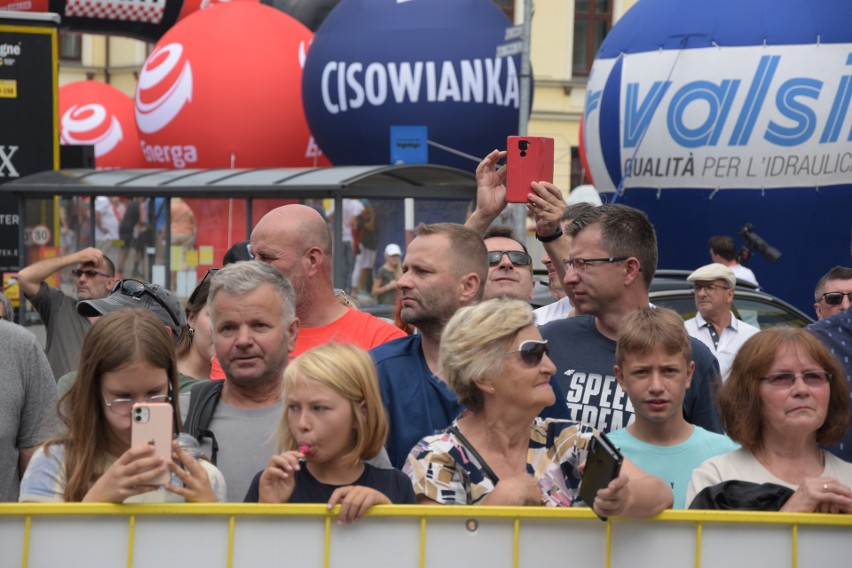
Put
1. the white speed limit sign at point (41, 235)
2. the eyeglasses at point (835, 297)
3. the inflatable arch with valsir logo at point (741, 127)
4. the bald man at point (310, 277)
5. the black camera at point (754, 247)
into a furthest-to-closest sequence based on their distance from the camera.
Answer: the black camera at point (754, 247), the inflatable arch with valsir logo at point (741, 127), the white speed limit sign at point (41, 235), the eyeglasses at point (835, 297), the bald man at point (310, 277)

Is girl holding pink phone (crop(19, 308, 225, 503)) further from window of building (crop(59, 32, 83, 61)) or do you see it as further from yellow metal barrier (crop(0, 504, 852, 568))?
window of building (crop(59, 32, 83, 61))

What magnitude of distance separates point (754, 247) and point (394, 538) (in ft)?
39.9

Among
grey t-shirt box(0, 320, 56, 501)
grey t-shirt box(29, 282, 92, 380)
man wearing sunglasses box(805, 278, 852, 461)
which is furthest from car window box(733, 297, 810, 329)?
grey t-shirt box(0, 320, 56, 501)

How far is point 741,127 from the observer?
47.1ft

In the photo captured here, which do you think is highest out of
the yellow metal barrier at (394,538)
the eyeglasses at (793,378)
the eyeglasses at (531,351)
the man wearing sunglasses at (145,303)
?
the man wearing sunglasses at (145,303)

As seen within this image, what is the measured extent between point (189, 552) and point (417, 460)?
2.39ft

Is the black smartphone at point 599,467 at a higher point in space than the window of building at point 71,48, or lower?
lower

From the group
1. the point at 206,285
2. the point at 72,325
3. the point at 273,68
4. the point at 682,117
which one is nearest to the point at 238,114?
the point at 273,68

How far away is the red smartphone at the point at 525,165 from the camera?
16.8 ft

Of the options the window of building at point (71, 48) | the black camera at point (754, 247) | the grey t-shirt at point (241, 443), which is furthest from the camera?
the window of building at point (71, 48)

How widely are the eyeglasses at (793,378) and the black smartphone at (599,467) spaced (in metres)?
0.83

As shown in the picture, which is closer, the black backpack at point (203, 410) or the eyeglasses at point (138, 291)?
the black backpack at point (203, 410)

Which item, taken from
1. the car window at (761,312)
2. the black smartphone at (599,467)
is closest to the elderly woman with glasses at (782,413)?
the black smartphone at (599,467)

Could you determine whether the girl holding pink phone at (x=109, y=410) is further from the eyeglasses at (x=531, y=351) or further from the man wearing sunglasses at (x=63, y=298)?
the man wearing sunglasses at (x=63, y=298)
